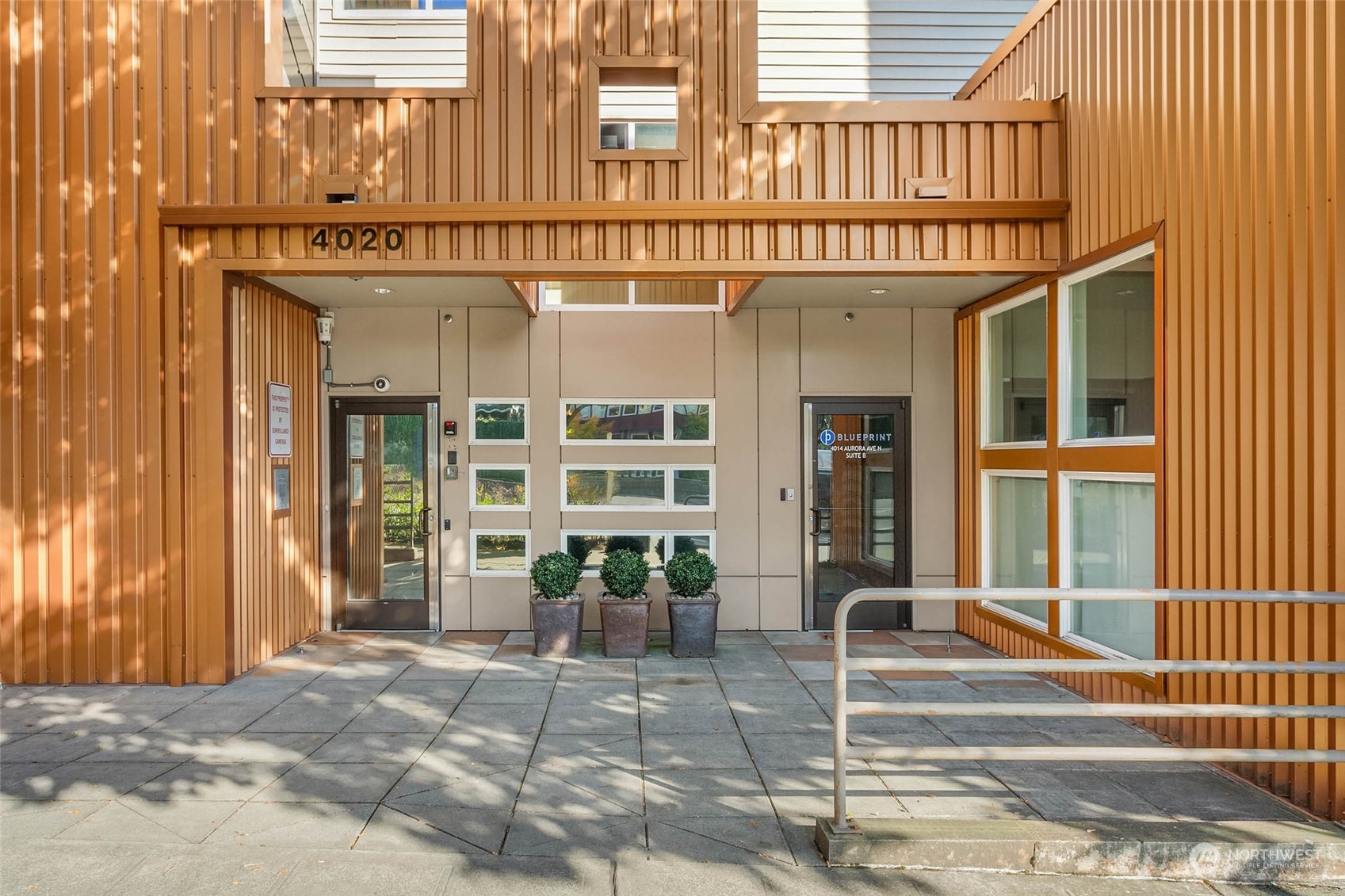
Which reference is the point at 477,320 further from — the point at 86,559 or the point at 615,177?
the point at 86,559

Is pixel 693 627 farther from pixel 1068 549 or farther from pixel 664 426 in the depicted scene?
pixel 1068 549

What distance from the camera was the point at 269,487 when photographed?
632 cm

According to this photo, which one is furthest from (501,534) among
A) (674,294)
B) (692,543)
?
(674,294)

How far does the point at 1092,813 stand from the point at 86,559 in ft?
22.4

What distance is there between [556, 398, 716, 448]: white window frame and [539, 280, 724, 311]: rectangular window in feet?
3.03

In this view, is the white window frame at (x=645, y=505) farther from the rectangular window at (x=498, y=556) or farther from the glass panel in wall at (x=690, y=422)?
the rectangular window at (x=498, y=556)

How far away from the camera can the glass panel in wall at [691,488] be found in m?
7.39

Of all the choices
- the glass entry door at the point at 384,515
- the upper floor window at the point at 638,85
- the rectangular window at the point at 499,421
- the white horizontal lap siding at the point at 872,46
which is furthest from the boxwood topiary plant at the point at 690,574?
the white horizontal lap siding at the point at 872,46

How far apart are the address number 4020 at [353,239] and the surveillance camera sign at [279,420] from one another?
4.74 feet

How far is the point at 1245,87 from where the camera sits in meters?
3.91

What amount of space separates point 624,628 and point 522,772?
239 cm

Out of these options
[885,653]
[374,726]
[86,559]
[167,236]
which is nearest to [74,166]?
[167,236]

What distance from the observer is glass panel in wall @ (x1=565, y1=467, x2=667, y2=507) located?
7402mm

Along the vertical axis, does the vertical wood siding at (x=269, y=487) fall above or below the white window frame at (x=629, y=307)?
below
